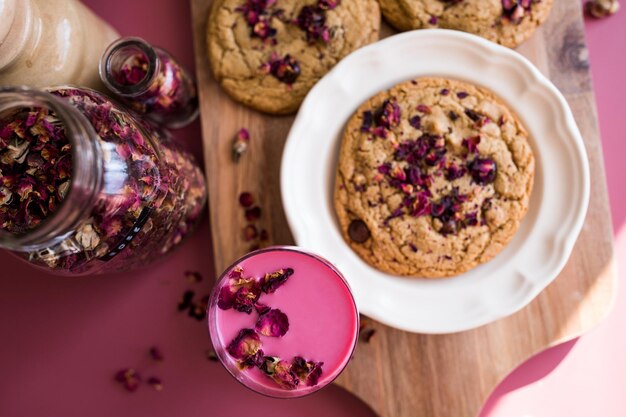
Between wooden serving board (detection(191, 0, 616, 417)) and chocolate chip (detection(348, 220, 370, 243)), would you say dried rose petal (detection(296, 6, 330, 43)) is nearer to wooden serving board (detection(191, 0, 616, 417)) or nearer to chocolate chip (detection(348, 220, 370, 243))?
wooden serving board (detection(191, 0, 616, 417))

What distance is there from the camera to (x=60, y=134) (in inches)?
42.5

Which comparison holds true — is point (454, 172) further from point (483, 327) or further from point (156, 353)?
point (156, 353)

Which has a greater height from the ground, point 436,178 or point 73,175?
point 73,175

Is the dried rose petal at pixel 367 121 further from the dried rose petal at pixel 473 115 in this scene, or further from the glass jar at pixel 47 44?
the glass jar at pixel 47 44

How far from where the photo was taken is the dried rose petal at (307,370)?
3.59 ft

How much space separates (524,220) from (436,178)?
0.28 m

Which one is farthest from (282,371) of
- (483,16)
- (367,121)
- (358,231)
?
(483,16)

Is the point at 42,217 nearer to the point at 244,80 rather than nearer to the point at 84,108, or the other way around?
the point at 84,108

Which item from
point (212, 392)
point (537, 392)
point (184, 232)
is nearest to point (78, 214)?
point (184, 232)

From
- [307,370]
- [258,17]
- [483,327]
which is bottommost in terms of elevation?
[483,327]

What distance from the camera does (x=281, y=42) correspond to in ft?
4.71

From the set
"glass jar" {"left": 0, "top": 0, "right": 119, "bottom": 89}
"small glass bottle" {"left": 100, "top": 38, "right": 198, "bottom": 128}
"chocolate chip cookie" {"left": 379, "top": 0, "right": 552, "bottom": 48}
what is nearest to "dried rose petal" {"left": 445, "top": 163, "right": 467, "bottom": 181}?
"chocolate chip cookie" {"left": 379, "top": 0, "right": 552, "bottom": 48}

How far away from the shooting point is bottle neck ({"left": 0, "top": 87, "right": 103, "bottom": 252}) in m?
0.93

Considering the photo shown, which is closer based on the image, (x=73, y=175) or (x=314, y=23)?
(x=73, y=175)
